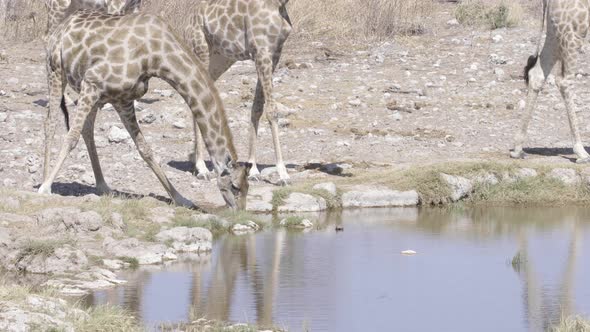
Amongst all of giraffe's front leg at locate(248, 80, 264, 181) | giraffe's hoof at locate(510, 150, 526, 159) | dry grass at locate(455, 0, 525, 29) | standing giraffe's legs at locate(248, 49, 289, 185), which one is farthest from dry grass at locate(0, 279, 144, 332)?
dry grass at locate(455, 0, 525, 29)

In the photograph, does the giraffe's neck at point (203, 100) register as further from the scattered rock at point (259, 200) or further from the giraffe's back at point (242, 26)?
the giraffe's back at point (242, 26)

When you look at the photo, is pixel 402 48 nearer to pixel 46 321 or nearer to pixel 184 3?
pixel 184 3

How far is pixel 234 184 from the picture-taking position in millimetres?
11594

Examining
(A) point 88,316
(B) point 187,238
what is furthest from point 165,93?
(A) point 88,316

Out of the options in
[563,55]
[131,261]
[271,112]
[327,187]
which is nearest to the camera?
[131,261]

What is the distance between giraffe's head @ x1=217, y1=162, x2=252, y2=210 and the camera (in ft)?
37.8

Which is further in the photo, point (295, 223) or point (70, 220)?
point (295, 223)

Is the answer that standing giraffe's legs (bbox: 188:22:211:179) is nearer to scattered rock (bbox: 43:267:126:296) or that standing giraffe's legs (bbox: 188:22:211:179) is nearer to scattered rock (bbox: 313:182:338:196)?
scattered rock (bbox: 313:182:338:196)

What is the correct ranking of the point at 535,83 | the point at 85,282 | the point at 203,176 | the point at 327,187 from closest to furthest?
the point at 85,282 < the point at 327,187 < the point at 203,176 < the point at 535,83

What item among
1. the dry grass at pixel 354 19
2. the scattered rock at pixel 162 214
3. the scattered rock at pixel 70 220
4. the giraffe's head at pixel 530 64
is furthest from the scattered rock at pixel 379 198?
the dry grass at pixel 354 19

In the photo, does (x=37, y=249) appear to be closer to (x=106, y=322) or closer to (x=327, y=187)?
(x=106, y=322)

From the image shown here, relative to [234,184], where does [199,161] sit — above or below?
above

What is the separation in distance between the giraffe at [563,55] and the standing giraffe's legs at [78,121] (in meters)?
6.01

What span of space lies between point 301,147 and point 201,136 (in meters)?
2.41
